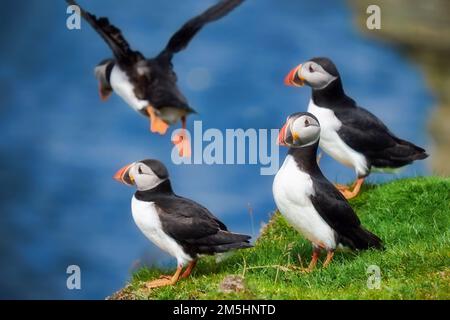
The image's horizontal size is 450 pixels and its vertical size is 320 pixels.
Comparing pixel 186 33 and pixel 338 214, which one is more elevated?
pixel 186 33

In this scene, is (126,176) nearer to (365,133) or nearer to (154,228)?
(154,228)

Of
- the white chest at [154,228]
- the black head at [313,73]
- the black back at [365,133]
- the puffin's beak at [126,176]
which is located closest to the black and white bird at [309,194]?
the white chest at [154,228]

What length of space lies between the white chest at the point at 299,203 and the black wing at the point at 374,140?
97 cm

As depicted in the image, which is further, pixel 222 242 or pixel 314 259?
pixel 314 259

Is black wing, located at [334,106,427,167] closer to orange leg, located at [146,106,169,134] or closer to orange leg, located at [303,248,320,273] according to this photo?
orange leg, located at [303,248,320,273]

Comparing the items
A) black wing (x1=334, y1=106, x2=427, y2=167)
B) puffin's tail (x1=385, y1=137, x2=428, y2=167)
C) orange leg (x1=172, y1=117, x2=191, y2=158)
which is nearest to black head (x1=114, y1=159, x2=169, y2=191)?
orange leg (x1=172, y1=117, x2=191, y2=158)

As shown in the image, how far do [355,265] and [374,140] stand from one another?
3.94 feet

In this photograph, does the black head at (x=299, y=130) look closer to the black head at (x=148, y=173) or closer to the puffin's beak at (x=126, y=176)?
the black head at (x=148, y=173)

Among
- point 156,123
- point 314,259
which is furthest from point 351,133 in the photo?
point 156,123

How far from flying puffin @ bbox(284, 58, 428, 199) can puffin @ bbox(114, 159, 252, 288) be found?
3.69ft

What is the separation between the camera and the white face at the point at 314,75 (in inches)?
193

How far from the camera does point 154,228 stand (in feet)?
13.6

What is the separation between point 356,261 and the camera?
4.21 m

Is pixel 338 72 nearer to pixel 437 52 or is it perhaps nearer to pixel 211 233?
pixel 211 233
